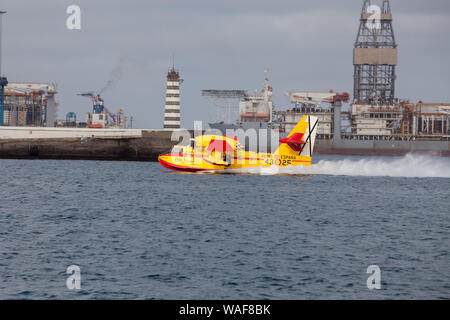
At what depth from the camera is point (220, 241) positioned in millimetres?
25594

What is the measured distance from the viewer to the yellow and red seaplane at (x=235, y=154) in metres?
54.0

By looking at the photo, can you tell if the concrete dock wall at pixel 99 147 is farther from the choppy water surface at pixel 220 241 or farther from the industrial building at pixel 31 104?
the industrial building at pixel 31 104

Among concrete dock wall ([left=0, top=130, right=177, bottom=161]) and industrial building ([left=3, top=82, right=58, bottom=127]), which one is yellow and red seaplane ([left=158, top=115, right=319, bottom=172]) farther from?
industrial building ([left=3, top=82, right=58, bottom=127])

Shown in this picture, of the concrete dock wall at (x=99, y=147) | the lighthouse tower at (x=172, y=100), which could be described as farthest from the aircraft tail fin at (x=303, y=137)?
the lighthouse tower at (x=172, y=100)

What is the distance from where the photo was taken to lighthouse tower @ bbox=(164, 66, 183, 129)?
337ft

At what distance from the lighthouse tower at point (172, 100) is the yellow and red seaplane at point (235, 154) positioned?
4576cm

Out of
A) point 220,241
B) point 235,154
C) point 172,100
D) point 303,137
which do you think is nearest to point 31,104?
point 172,100

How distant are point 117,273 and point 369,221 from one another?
17.5 m

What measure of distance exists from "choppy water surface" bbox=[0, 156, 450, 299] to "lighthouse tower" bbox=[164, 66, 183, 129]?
53.7 m

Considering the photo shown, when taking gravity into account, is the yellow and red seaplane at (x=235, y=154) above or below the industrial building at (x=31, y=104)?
below

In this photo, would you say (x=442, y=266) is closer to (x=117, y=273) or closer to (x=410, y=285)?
(x=410, y=285)

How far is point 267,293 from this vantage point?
1766 centimetres

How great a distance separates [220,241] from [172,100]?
79.9 meters

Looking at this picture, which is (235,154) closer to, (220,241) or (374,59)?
(220,241)
